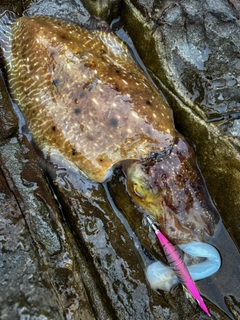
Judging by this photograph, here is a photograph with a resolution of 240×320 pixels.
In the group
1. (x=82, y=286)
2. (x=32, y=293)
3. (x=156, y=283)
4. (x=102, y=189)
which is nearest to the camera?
(x=32, y=293)

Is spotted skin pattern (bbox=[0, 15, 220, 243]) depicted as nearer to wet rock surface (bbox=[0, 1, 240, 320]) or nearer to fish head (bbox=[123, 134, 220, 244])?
fish head (bbox=[123, 134, 220, 244])

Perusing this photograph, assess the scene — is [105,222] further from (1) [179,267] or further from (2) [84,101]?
(2) [84,101]

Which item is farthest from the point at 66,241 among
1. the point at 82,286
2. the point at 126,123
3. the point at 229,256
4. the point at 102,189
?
the point at 229,256

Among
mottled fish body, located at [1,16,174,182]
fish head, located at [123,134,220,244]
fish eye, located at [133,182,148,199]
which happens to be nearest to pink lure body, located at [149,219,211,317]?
fish head, located at [123,134,220,244]

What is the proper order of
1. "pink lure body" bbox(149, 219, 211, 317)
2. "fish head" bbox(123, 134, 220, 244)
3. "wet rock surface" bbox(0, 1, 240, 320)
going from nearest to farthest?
"wet rock surface" bbox(0, 1, 240, 320)
"pink lure body" bbox(149, 219, 211, 317)
"fish head" bbox(123, 134, 220, 244)

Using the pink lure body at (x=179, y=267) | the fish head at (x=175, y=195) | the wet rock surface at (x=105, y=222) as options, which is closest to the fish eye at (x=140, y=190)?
the fish head at (x=175, y=195)

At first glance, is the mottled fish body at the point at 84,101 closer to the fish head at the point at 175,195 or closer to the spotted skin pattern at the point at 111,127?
the spotted skin pattern at the point at 111,127

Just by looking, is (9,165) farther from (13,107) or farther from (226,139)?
(226,139)
